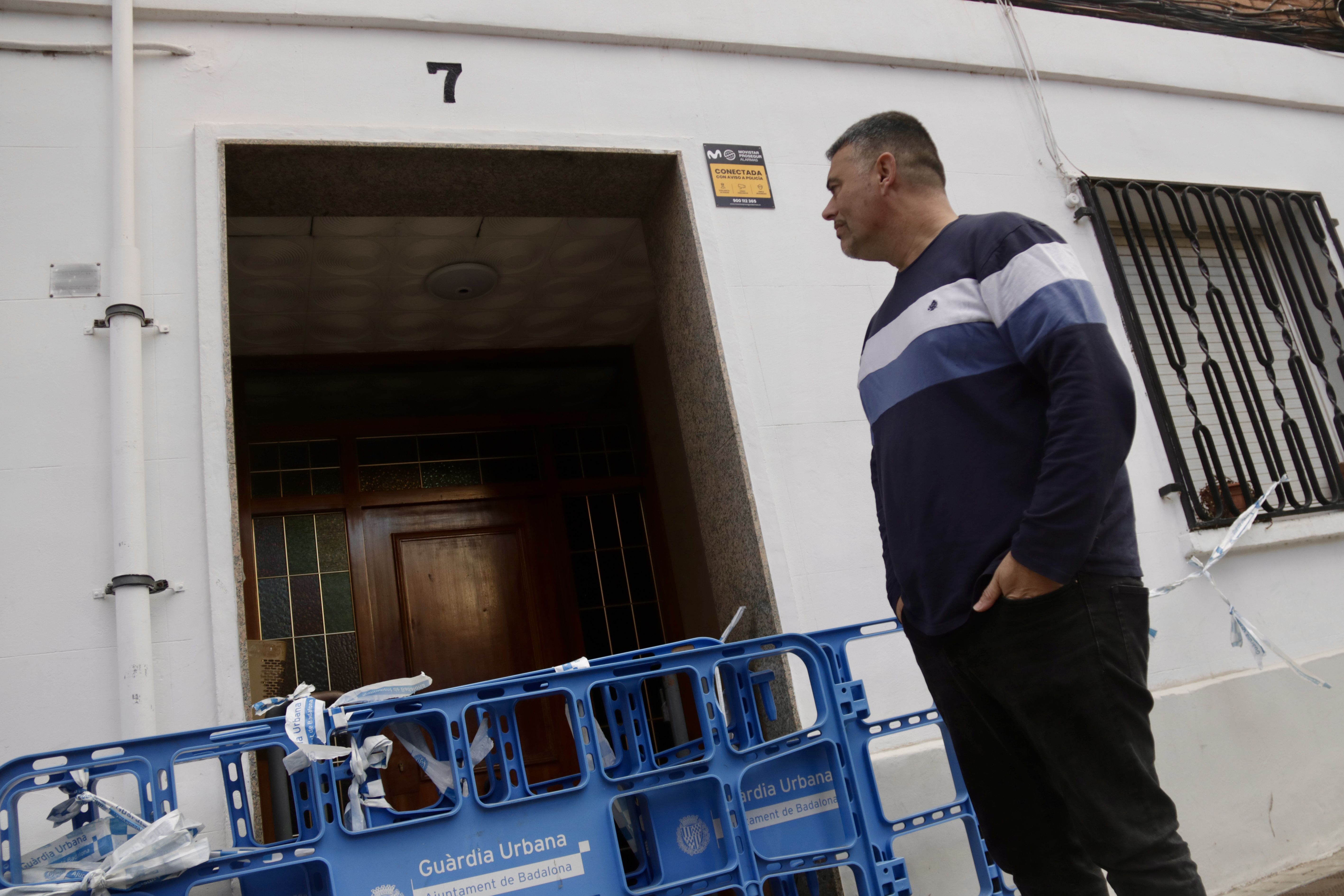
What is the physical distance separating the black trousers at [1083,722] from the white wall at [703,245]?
4.29 feet

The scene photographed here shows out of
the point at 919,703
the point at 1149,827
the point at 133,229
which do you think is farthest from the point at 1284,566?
the point at 133,229

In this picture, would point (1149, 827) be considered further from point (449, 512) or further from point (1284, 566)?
point (449, 512)

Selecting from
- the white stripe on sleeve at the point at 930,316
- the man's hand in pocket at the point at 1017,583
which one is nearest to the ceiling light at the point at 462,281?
the white stripe on sleeve at the point at 930,316

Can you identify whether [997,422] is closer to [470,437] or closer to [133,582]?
[133,582]

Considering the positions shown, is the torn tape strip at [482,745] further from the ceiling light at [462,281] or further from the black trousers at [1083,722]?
the ceiling light at [462,281]

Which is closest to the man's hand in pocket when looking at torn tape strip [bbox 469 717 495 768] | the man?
the man

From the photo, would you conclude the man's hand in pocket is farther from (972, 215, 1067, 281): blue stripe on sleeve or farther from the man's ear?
the man's ear

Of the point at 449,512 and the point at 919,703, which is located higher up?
the point at 449,512

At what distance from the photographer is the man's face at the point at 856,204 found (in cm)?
215

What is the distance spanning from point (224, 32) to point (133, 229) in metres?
0.90

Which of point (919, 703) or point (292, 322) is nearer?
point (919, 703)

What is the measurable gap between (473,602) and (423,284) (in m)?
1.97

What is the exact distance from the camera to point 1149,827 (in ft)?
5.30

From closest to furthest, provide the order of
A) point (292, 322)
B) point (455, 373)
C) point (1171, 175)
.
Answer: point (1171, 175)
point (292, 322)
point (455, 373)
